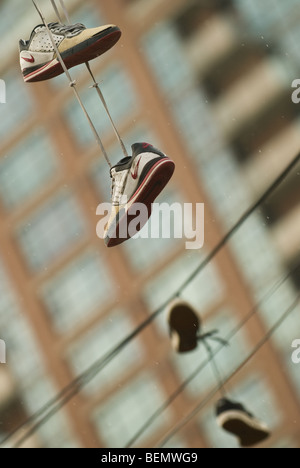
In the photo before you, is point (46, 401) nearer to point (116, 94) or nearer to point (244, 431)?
point (116, 94)

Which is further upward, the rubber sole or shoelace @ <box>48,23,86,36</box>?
shoelace @ <box>48,23,86,36</box>

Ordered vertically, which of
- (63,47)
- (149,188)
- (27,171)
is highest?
(63,47)

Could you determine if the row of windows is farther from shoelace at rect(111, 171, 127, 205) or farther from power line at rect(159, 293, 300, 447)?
shoelace at rect(111, 171, 127, 205)

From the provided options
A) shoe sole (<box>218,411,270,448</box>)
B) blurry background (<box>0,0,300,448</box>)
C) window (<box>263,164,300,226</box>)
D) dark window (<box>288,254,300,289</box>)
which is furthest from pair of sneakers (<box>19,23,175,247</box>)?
window (<box>263,164,300,226</box>)

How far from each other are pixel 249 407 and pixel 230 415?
1536 mm

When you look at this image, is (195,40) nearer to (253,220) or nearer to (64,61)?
(253,220)

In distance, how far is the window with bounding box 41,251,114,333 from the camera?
20.0 feet

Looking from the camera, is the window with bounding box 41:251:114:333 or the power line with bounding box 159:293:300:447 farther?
the window with bounding box 41:251:114:333

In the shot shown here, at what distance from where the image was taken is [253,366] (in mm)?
5727

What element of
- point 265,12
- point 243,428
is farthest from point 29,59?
point 265,12

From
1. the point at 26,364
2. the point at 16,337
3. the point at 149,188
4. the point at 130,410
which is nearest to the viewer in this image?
the point at 149,188

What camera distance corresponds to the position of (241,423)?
4.12m
